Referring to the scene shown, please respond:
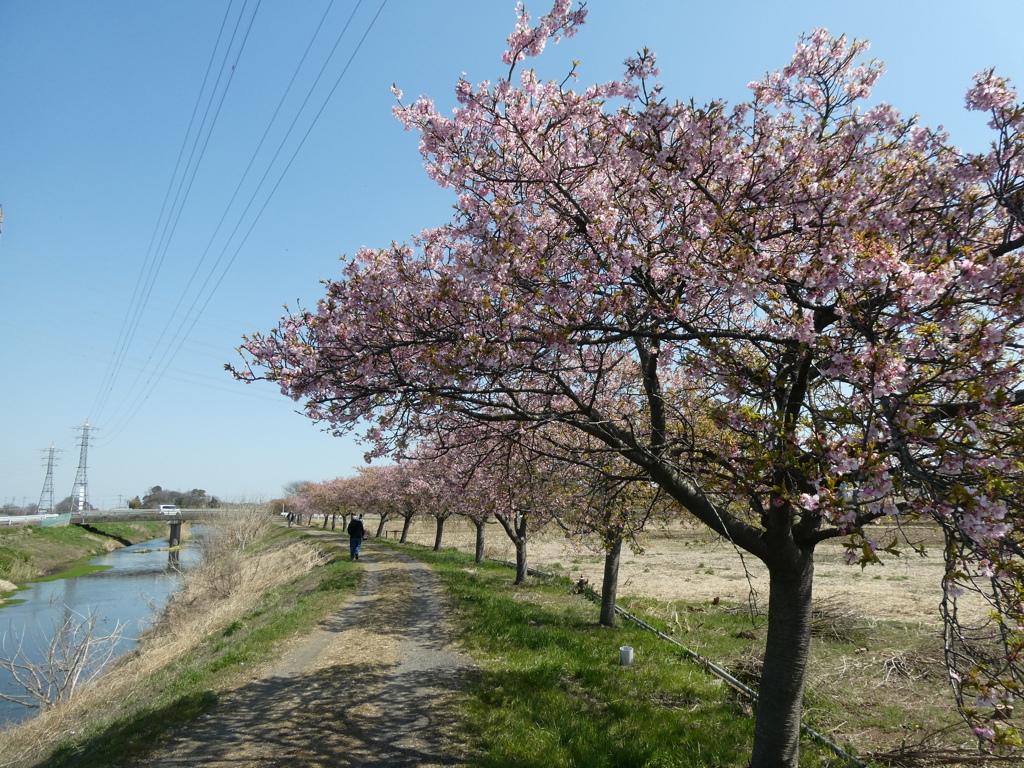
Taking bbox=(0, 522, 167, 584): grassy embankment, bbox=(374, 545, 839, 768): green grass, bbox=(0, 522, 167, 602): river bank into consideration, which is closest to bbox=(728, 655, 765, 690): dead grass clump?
bbox=(374, 545, 839, 768): green grass

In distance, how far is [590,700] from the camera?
809cm

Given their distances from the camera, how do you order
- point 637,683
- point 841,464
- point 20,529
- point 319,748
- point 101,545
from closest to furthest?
point 841,464 < point 319,748 < point 637,683 < point 20,529 < point 101,545

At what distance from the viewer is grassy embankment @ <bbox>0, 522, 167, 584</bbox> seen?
1545 inches

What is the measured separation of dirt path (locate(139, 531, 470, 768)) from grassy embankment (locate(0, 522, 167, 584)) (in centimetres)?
3865

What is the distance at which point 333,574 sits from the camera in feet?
71.6

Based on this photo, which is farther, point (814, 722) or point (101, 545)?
point (101, 545)

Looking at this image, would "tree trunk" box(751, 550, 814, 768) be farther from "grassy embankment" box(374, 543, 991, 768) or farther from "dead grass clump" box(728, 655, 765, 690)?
"dead grass clump" box(728, 655, 765, 690)

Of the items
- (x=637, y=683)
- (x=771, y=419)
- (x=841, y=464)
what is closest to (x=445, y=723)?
(x=637, y=683)

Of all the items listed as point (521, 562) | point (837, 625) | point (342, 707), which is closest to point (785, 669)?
point (342, 707)

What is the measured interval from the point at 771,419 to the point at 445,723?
19.2 ft

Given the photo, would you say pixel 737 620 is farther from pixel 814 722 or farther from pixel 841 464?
pixel 841 464

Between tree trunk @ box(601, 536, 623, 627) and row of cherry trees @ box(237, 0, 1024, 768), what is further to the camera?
tree trunk @ box(601, 536, 623, 627)

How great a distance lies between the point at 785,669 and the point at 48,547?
62.3 metres

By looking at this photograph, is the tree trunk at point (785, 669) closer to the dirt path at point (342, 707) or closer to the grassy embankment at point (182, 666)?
the dirt path at point (342, 707)
